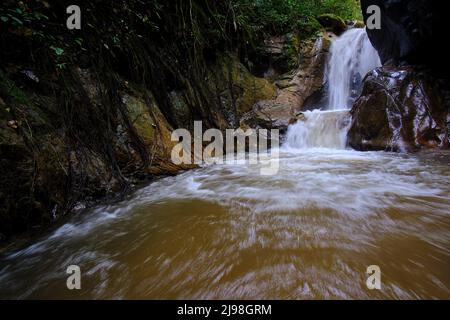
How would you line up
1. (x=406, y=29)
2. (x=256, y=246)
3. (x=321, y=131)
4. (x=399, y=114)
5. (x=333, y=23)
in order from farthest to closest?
(x=333, y=23) → (x=321, y=131) → (x=406, y=29) → (x=399, y=114) → (x=256, y=246)

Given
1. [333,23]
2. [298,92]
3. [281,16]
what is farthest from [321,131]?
[333,23]

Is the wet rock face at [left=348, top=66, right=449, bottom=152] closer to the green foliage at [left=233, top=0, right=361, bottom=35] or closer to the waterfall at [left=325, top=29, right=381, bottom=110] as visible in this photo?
the waterfall at [left=325, top=29, right=381, bottom=110]

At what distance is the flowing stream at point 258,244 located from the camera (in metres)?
1.14

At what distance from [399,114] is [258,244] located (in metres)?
4.55

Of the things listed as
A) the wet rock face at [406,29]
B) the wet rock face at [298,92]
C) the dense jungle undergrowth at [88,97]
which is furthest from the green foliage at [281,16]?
the wet rock face at [406,29]

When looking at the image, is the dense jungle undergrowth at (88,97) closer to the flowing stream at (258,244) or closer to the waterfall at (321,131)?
the flowing stream at (258,244)

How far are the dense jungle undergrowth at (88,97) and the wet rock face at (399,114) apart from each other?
11.5 ft

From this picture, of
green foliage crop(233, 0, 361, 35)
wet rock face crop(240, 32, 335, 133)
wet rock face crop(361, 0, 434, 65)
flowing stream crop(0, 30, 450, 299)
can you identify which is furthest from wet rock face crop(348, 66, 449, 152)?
green foliage crop(233, 0, 361, 35)

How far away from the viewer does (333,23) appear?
29.9 feet

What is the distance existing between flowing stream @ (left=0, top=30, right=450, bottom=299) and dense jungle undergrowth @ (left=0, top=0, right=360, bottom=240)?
0.39 m

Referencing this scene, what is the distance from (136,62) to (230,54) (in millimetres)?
3947

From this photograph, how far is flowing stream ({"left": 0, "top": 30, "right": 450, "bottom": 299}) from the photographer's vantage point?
114 cm

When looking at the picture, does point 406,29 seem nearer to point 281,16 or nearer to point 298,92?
point 298,92
